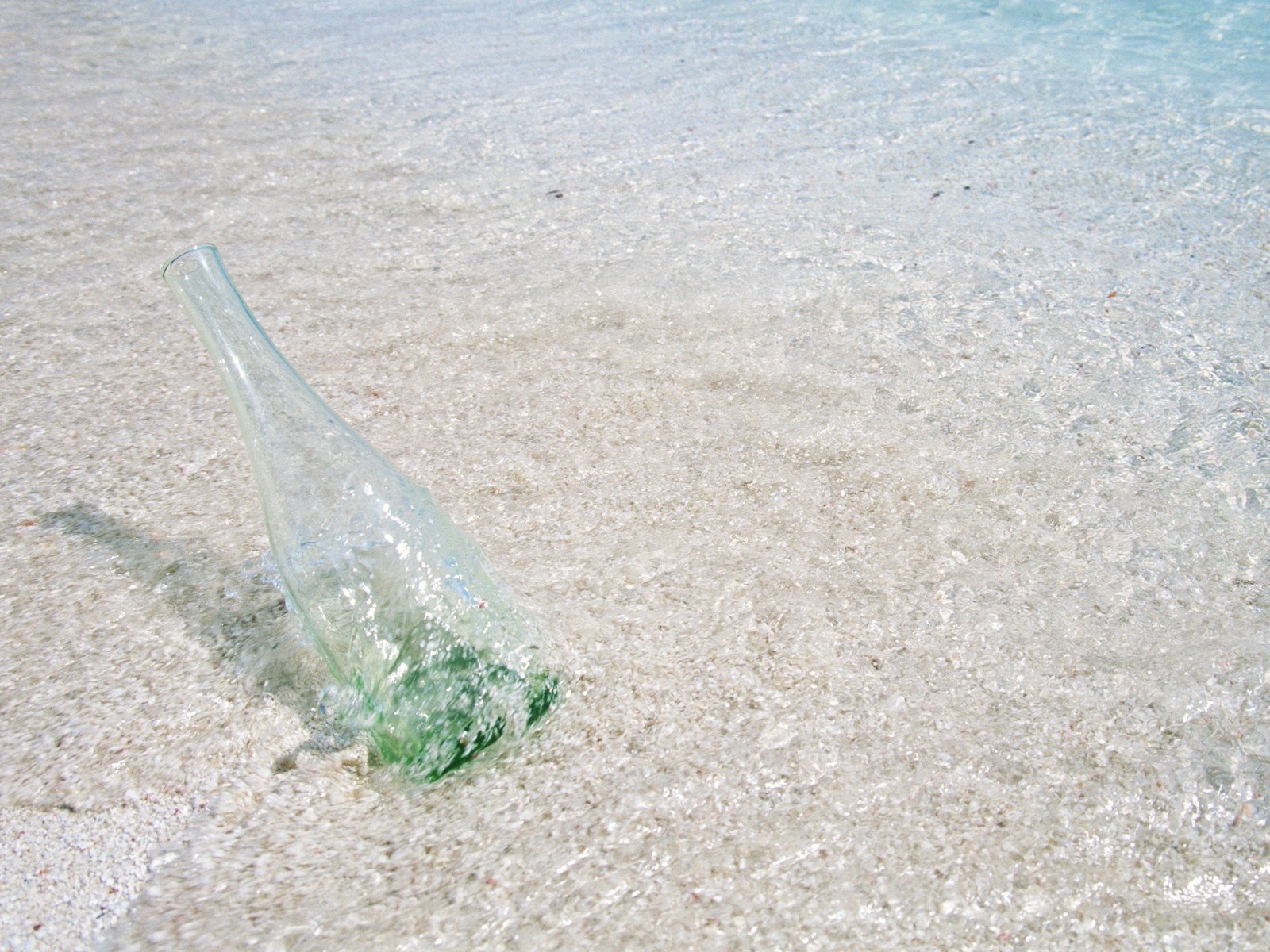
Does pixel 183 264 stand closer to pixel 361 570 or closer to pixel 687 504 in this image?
pixel 361 570

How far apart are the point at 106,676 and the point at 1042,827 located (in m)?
1.24

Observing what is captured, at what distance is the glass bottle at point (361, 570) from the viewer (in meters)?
1.41

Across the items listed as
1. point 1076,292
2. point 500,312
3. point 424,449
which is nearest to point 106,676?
point 424,449

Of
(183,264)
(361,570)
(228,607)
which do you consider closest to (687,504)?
(361,570)

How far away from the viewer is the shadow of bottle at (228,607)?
1.47 m

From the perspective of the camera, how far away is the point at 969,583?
1676 millimetres

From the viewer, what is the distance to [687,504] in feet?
6.07

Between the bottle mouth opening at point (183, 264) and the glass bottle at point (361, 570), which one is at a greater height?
the bottle mouth opening at point (183, 264)

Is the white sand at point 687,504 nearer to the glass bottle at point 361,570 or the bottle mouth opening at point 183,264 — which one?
the glass bottle at point 361,570

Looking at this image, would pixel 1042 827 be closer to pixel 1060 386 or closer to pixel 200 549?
pixel 1060 386

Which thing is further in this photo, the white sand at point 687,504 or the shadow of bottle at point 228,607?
the shadow of bottle at point 228,607

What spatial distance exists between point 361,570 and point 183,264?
17.9 inches

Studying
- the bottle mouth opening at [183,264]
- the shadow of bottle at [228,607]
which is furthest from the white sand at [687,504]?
the bottle mouth opening at [183,264]

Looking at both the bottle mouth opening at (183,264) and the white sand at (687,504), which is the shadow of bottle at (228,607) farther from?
the bottle mouth opening at (183,264)
